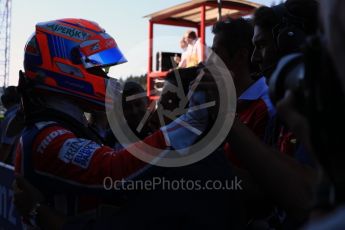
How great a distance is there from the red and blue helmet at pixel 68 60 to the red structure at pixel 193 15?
5739mm

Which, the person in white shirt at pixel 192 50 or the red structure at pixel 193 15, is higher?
the red structure at pixel 193 15

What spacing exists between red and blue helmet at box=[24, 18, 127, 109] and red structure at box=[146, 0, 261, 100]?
→ 18.8ft

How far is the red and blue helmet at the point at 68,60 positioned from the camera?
202 centimetres

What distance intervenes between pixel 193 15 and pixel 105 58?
7829 millimetres

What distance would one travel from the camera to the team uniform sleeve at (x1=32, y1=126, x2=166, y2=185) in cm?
162

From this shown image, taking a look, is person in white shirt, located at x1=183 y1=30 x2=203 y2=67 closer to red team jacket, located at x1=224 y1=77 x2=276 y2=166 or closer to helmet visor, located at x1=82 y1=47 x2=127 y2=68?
red team jacket, located at x1=224 y1=77 x2=276 y2=166

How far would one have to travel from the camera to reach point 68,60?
6.63 feet

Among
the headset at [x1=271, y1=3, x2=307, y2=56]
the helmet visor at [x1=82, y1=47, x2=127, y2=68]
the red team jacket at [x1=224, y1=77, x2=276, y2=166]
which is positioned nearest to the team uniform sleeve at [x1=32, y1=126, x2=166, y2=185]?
the helmet visor at [x1=82, y1=47, x2=127, y2=68]

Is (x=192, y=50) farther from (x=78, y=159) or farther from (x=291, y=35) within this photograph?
(x=78, y=159)

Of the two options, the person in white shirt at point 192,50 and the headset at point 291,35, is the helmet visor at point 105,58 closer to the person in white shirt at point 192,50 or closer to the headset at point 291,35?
the headset at point 291,35

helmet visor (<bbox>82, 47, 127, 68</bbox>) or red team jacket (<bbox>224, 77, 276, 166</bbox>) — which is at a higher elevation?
helmet visor (<bbox>82, 47, 127, 68</bbox>)

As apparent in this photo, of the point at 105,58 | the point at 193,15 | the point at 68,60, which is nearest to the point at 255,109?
the point at 105,58

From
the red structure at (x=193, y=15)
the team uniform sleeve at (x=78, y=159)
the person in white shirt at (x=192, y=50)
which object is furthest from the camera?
the red structure at (x=193, y=15)

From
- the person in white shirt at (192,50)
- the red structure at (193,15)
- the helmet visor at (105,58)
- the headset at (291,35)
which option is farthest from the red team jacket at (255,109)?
the red structure at (193,15)
